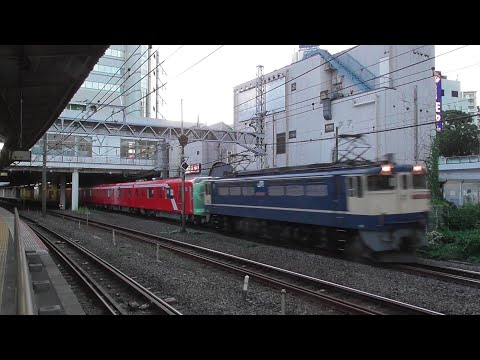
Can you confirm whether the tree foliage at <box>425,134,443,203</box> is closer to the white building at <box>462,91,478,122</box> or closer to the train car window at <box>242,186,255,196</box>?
the train car window at <box>242,186,255,196</box>

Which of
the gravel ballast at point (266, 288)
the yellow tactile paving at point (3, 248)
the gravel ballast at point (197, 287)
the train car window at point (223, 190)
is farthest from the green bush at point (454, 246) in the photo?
the yellow tactile paving at point (3, 248)

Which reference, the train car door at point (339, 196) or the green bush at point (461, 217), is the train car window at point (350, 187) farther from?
the green bush at point (461, 217)

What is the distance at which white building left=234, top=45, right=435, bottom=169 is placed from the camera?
32.9 meters

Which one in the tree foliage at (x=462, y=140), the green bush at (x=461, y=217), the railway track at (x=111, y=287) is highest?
the tree foliage at (x=462, y=140)

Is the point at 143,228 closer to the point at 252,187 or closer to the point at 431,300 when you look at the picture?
the point at 252,187

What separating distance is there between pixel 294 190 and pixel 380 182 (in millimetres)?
3360

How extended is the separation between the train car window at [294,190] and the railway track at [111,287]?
239 inches

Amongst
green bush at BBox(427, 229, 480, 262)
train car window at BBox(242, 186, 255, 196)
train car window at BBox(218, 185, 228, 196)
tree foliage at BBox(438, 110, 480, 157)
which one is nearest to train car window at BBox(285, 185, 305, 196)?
train car window at BBox(242, 186, 255, 196)

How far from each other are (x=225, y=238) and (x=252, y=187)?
2468 mm

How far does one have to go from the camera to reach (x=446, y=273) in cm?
1061

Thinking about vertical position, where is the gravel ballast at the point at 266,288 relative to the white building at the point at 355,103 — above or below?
below

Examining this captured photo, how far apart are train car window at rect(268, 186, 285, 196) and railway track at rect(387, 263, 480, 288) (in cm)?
480

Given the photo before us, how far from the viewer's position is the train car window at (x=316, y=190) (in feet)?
43.1
